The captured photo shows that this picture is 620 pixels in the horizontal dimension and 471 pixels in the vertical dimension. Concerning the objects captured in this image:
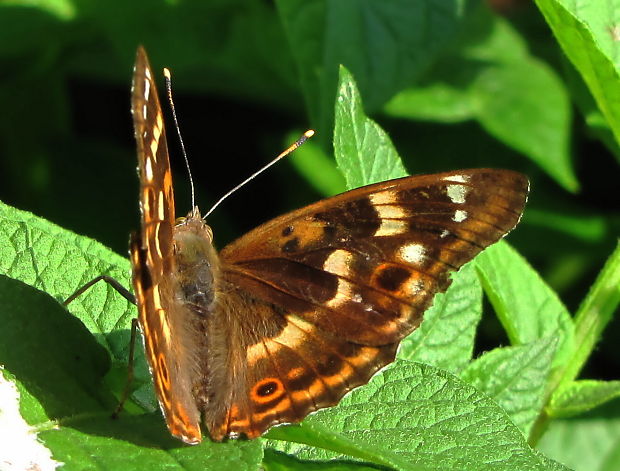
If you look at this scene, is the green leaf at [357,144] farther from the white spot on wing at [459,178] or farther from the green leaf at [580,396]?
the green leaf at [580,396]

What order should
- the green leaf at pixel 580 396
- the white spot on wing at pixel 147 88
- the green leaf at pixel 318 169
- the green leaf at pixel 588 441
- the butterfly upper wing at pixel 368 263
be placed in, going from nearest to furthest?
the white spot on wing at pixel 147 88 → the butterfly upper wing at pixel 368 263 → the green leaf at pixel 580 396 → the green leaf at pixel 588 441 → the green leaf at pixel 318 169

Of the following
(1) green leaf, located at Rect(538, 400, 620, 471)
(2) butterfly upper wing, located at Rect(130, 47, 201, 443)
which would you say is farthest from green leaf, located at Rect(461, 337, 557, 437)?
(1) green leaf, located at Rect(538, 400, 620, 471)

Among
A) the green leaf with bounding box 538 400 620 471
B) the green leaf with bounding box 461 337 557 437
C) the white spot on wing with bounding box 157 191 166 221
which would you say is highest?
the white spot on wing with bounding box 157 191 166 221

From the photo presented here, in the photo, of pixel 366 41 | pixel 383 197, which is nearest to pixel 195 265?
pixel 383 197

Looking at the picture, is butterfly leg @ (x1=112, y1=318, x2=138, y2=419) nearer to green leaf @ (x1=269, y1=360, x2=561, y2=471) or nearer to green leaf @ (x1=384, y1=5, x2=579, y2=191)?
green leaf @ (x1=269, y1=360, x2=561, y2=471)

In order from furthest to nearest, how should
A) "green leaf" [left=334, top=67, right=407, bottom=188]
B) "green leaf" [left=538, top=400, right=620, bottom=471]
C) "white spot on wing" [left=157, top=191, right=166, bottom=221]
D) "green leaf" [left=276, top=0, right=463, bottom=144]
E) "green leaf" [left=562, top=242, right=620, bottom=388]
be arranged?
"green leaf" [left=538, top=400, right=620, bottom=471]
"green leaf" [left=276, top=0, right=463, bottom=144]
"green leaf" [left=562, top=242, right=620, bottom=388]
"green leaf" [left=334, top=67, right=407, bottom=188]
"white spot on wing" [left=157, top=191, right=166, bottom=221]

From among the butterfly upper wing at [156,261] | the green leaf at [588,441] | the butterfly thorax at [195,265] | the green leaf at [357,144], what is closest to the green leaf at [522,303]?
the green leaf at [357,144]

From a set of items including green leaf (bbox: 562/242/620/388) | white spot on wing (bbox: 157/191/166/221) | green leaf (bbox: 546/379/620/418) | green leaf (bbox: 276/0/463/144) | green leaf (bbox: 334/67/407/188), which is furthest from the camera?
green leaf (bbox: 276/0/463/144)
